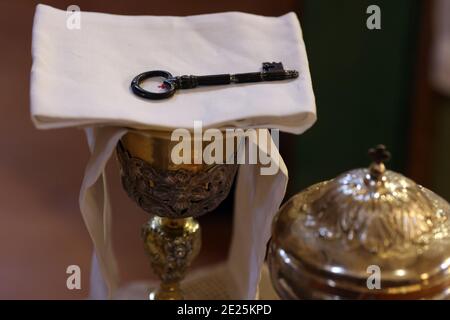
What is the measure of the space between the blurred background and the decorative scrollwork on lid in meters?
Result: 0.76

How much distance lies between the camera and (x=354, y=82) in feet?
4.93

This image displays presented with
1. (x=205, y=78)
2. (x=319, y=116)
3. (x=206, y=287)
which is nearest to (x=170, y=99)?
(x=205, y=78)

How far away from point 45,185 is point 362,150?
0.63 meters

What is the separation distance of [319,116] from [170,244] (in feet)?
2.87

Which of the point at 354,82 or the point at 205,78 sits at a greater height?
the point at 205,78

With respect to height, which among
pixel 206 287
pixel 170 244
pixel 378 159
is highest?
pixel 378 159

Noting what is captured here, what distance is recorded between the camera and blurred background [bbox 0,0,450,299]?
1.43 m

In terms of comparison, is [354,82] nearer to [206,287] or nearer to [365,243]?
[206,287]

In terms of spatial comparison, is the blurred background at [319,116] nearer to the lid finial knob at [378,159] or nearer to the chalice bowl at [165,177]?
the chalice bowl at [165,177]

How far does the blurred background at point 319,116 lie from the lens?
143cm

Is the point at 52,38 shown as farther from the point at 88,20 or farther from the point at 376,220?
the point at 376,220

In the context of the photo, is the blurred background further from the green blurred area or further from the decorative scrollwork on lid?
the decorative scrollwork on lid
